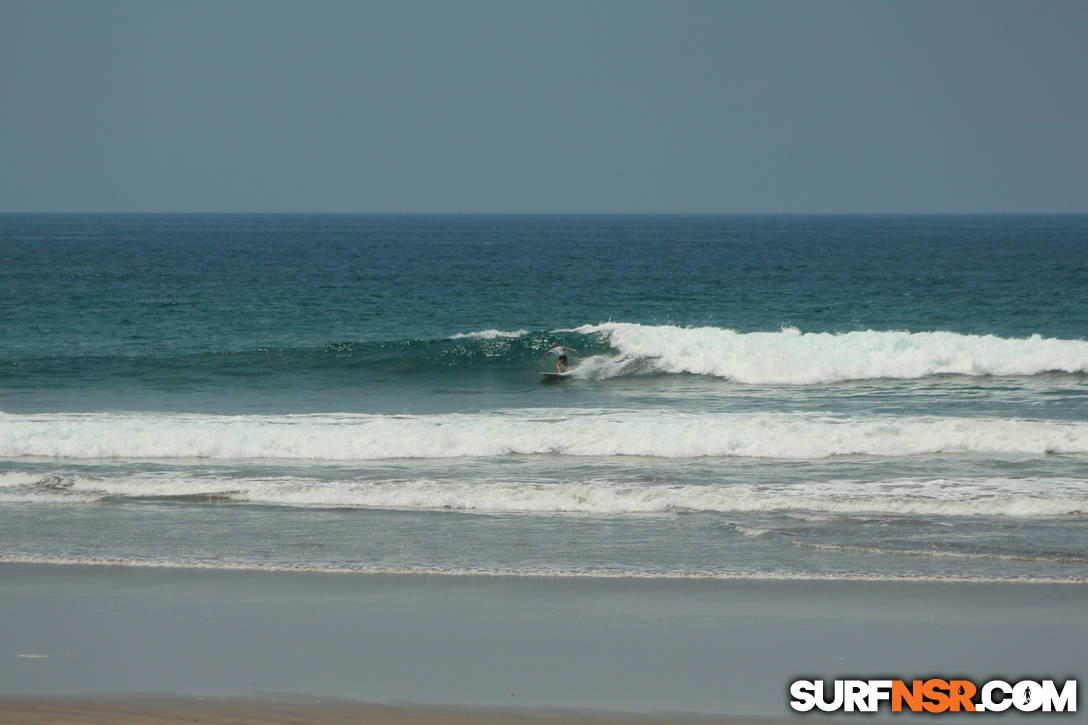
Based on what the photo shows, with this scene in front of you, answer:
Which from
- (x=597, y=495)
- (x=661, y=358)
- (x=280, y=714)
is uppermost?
(x=661, y=358)

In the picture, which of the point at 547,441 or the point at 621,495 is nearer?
the point at 621,495

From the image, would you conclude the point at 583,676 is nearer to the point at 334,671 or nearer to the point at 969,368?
the point at 334,671

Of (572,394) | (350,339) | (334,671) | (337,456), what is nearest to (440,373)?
(572,394)

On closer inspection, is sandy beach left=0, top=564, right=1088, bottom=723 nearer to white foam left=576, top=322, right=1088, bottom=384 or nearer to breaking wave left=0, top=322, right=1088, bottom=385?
white foam left=576, top=322, right=1088, bottom=384

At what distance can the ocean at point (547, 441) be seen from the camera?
494 inches

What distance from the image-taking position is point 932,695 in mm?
8203

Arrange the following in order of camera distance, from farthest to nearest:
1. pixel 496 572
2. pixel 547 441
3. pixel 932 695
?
pixel 547 441 < pixel 496 572 < pixel 932 695

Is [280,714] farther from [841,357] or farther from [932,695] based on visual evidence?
[841,357]

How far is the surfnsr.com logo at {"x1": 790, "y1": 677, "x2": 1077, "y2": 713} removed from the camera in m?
8.01

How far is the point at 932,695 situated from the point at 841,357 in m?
20.0

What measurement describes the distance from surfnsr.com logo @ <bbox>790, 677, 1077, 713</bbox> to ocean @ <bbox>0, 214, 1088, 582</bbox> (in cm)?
282

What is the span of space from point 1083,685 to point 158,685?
7.15m

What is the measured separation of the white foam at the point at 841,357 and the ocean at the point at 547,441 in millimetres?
71

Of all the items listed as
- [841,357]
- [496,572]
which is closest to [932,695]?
[496,572]
